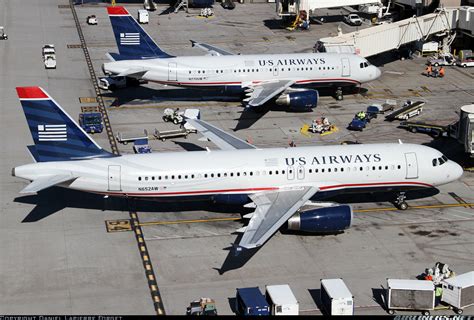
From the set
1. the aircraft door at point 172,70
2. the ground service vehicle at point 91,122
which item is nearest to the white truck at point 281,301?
the ground service vehicle at point 91,122

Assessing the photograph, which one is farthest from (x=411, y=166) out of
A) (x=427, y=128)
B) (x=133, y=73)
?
(x=133, y=73)

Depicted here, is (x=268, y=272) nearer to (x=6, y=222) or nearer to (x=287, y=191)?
(x=287, y=191)

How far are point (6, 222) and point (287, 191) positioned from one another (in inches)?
776

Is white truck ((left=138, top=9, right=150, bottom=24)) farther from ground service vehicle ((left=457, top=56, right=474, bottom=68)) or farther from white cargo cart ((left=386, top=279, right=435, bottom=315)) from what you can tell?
white cargo cart ((left=386, top=279, right=435, bottom=315))

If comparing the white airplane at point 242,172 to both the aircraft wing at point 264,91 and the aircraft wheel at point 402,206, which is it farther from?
the aircraft wing at point 264,91

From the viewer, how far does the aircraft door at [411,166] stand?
58059 millimetres

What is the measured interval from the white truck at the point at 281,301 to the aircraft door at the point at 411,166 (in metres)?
17.0

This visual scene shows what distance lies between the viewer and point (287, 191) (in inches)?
2218

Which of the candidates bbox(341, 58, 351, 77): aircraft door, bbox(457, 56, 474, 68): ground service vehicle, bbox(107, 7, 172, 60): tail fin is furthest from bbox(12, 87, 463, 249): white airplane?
bbox(457, 56, 474, 68): ground service vehicle

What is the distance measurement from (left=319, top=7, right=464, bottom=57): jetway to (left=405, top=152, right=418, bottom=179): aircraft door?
35.7m

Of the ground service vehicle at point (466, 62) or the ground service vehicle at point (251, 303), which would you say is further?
the ground service vehicle at point (466, 62)

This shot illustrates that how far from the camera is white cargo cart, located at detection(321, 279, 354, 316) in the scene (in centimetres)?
4447

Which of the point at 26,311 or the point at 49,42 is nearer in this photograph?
the point at 26,311

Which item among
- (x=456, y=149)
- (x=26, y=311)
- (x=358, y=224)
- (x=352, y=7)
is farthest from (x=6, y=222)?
(x=352, y=7)
